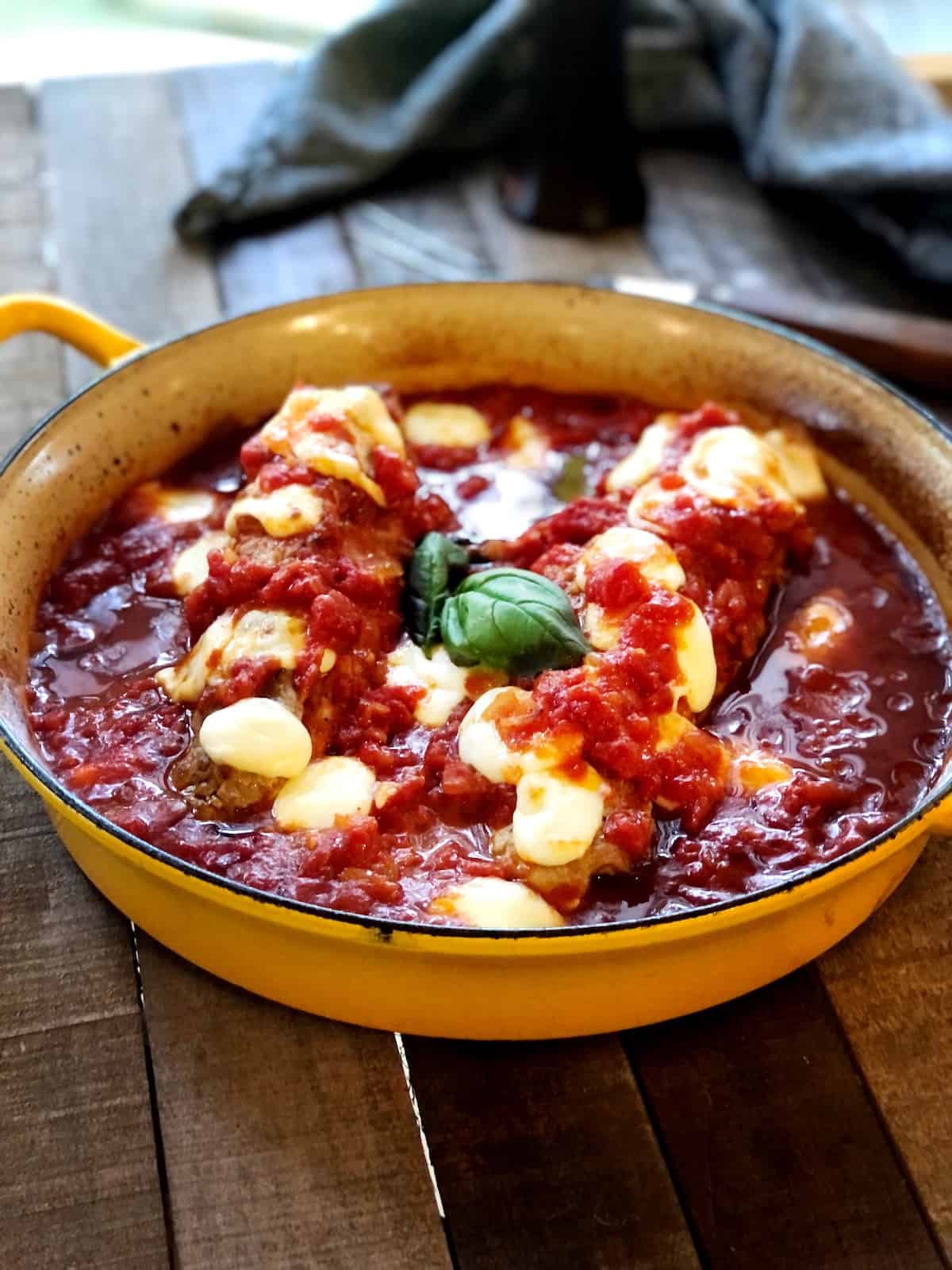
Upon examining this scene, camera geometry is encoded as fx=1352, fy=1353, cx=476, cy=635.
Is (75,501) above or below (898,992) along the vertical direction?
above

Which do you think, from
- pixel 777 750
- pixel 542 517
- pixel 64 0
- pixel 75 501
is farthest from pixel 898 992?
pixel 64 0

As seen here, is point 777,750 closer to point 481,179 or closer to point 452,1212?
point 452,1212

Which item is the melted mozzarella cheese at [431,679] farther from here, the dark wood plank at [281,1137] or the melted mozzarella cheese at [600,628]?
the dark wood plank at [281,1137]

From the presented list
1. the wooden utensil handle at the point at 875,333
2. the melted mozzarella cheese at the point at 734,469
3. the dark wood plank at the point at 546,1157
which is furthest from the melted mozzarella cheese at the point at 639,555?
the wooden utensil handle at the point at 875,333

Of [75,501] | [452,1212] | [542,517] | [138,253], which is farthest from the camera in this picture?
[138,253]

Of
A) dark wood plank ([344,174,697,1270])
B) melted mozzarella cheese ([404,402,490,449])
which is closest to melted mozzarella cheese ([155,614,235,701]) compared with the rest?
dark wood plank ([344,174,697,1270])

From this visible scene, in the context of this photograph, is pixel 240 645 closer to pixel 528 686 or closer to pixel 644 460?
pixel 528 686

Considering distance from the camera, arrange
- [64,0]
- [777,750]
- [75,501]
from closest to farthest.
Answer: [777,750], [75,501], [64,0]
